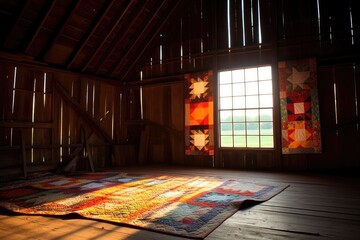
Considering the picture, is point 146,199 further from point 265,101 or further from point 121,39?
point 121,39

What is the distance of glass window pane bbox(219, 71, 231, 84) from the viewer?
21.1ft

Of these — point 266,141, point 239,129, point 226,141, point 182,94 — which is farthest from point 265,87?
point 182,94

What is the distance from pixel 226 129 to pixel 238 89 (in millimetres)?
1037

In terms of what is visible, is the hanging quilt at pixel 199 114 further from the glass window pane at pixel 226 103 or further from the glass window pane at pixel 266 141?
the glass window pane at pixel 266 141

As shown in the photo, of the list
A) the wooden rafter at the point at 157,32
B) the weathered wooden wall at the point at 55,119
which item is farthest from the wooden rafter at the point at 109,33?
the wooden rafter at the point at 157,32

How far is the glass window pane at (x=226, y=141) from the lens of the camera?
6.27 m

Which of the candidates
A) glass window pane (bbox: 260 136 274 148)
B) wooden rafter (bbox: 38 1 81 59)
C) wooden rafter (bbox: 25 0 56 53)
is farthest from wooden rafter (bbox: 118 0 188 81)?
glass window pane (bbox: 260 136 274 148)

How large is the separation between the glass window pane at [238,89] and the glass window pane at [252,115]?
0.48m

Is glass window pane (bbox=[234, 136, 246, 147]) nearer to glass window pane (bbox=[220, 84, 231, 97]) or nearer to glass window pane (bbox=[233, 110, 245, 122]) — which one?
glass window pane (bbox=[233, 110, 245, 122])

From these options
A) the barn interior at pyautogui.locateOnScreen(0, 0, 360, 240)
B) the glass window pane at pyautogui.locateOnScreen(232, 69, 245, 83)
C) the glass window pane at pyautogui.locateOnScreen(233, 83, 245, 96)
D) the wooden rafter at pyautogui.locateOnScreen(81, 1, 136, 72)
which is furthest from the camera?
the glass window pane at pyautogui.locateOnScreen(232, 69, 245, 83)

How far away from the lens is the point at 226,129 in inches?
247

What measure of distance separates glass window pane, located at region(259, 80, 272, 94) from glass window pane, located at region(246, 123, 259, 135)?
2.62 feet

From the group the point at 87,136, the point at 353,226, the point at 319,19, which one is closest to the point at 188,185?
the point at 353,226

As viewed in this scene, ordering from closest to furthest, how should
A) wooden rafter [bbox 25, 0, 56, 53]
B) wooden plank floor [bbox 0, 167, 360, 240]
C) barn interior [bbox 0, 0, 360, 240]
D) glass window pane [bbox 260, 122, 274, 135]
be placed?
wooden plank floor [bbox 0, 167, 360, 240], wooden rafter [bbox 25, 0, 56, 53], barn interior [bbox 0, 0, 360, 240], glass window pane [bbox 260, 122, 274, 135]
